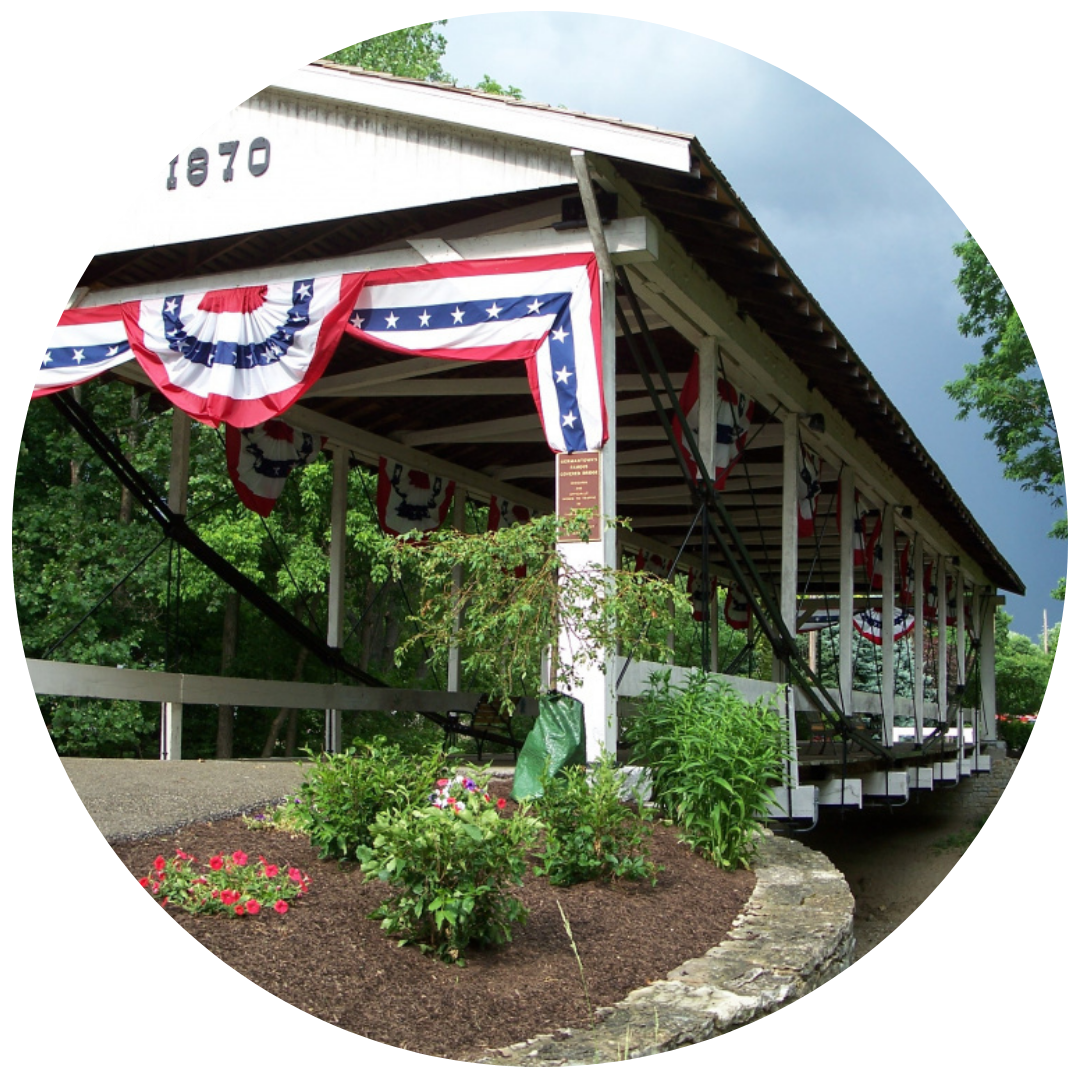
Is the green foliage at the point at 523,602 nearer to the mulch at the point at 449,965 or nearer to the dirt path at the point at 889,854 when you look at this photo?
the mulch at the point at 449,965

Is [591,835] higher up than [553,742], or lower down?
lower down

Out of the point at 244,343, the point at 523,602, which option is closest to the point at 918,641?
the point at 244,343

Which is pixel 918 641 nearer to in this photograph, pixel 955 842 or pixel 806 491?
pixel 955 842

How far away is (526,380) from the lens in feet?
36.7

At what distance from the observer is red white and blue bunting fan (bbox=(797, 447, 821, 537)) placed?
35.4 feet

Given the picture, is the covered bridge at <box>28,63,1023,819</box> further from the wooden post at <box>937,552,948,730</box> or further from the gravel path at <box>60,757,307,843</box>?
the wooden post at <box>937,552,948,730</box>

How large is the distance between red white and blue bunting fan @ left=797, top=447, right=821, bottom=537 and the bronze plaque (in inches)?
166

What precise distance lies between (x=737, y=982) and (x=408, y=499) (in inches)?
381

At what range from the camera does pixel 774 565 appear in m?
25.1

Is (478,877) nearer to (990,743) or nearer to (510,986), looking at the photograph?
(510,986)

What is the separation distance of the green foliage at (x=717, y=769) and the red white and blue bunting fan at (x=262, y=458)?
618cm

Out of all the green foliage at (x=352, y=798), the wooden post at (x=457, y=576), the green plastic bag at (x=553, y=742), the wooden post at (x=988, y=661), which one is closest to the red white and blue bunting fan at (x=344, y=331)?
the green plastic bag at (x=553, y=742)

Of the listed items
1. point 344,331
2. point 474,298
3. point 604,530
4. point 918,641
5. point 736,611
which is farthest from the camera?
point 736,611

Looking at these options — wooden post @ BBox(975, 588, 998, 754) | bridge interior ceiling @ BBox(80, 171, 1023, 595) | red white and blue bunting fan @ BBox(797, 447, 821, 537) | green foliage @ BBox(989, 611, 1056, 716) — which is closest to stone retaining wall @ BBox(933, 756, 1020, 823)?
wooden post @ BBox(975, 588, 998, 754)
